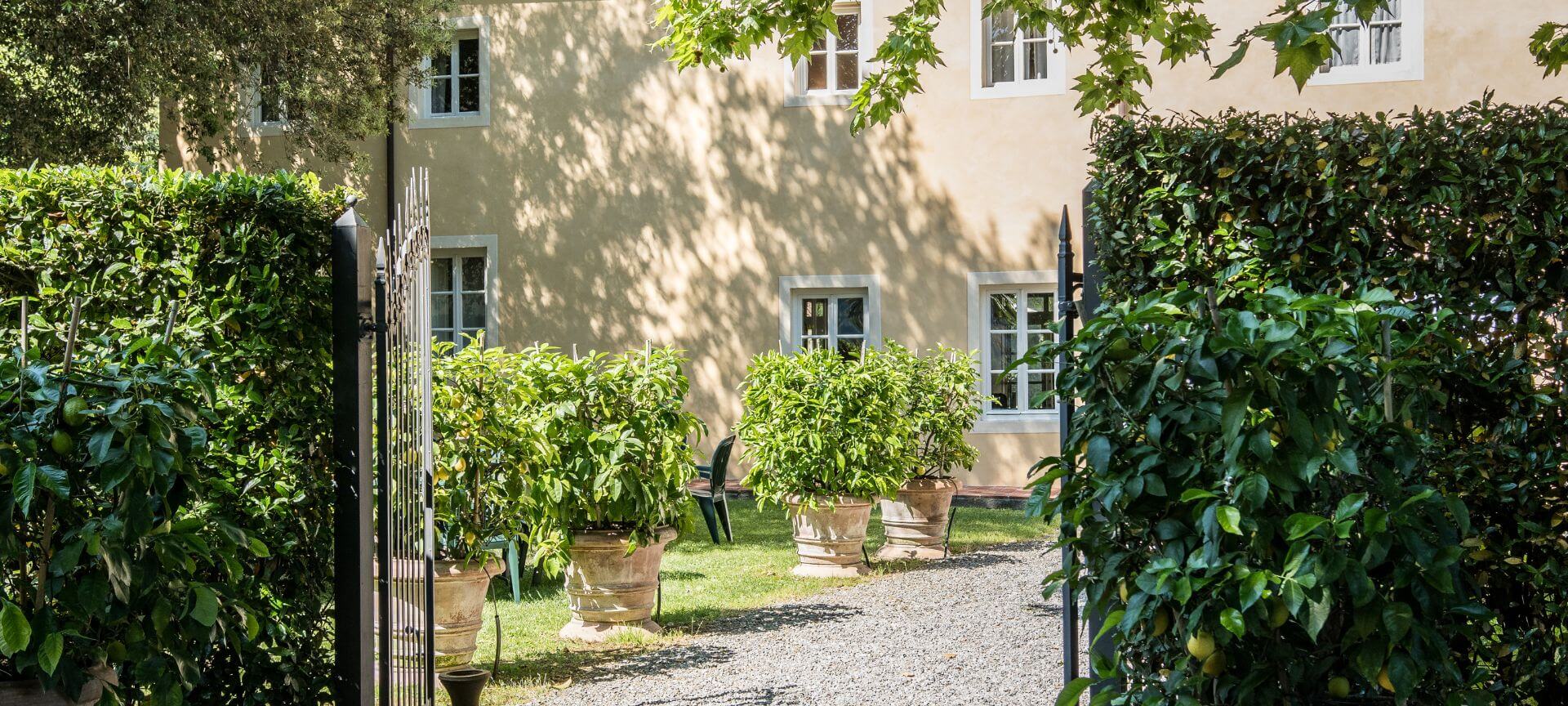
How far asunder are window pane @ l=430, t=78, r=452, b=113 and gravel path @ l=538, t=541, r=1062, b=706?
847 cm

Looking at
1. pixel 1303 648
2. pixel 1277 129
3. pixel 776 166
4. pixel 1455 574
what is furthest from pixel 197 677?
pixel 776 166

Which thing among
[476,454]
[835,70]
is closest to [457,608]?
[476,454]

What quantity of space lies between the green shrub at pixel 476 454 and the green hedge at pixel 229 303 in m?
1.44

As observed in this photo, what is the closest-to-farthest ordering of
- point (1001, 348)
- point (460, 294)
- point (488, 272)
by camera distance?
1. point (1001, 348)
2. point (488, 272)
3. point (460, 294)

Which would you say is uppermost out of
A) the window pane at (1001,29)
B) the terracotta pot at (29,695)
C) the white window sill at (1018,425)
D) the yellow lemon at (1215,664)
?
the window pane at (1001,29)

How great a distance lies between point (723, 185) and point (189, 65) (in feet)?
16.6

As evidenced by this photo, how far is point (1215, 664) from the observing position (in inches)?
105

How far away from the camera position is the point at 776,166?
42.5ft

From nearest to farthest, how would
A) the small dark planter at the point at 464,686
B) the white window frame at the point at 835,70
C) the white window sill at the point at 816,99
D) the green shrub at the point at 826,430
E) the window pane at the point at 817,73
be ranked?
the small dark planter at the point at 464,686
the green shrub at the point at 826,430
the white window frame at the point at 835,70
the white window sill at the point at 816,99
the window pane at the point at 817,73

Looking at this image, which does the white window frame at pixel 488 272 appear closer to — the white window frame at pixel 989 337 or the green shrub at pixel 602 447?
the white window frame at pixel 989 337

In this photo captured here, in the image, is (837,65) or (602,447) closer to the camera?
(602,447)

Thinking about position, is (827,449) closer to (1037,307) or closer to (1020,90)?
(1037,307)

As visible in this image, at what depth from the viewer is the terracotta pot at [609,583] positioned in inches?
226

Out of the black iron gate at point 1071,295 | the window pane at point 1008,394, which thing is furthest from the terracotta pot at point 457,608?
the window pane at point 1008,394
